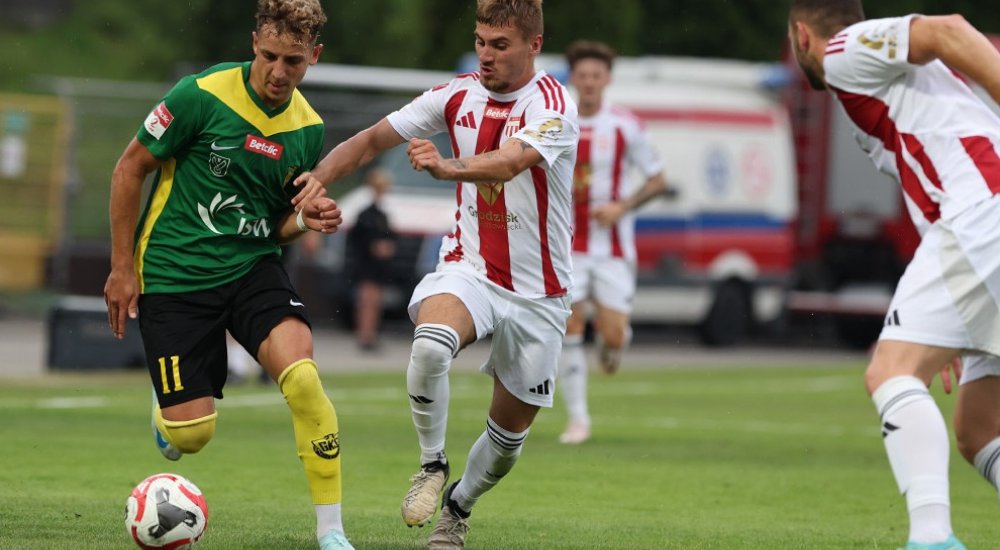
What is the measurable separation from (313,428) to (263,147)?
1.25 m

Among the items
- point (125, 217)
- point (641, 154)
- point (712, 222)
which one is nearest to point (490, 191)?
point (125, 217)

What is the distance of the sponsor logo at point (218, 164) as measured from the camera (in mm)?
6953

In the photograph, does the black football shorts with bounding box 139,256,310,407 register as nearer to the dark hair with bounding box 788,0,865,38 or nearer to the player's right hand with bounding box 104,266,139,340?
the player's right hand with bounding box 104,266,139,340

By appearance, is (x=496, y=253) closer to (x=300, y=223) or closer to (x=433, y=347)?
(x=433, y=347)

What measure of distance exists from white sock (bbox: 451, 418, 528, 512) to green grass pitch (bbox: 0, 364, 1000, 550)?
0.28 metres

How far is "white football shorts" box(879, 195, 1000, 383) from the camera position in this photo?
5734mm

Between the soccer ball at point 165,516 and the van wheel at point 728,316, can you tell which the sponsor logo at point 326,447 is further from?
the van wheel at point 728,316

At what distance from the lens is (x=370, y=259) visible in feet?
73.4

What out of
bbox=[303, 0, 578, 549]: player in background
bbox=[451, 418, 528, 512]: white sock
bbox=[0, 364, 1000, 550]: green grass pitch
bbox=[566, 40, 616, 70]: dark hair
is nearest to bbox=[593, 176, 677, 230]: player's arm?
bbox=[566, 40, 616, 70]: dark hair

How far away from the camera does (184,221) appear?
704 cm

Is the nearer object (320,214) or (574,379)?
(320,214)

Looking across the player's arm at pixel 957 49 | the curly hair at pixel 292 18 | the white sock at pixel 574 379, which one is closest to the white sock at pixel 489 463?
the curly hair at pixel 292 18

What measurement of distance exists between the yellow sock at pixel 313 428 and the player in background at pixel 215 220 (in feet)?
0.49

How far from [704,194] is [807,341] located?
17.6 feet
